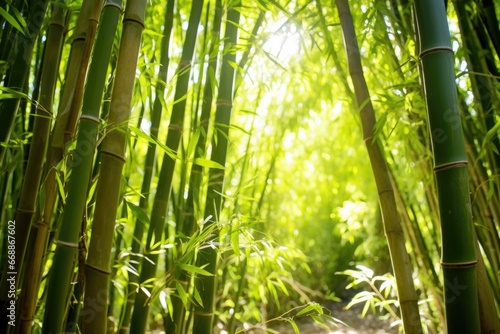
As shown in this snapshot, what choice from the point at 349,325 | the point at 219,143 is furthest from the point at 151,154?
the point at 349,325

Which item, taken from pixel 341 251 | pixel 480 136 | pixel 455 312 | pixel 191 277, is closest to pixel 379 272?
pixel 341 251

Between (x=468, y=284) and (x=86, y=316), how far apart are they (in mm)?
632

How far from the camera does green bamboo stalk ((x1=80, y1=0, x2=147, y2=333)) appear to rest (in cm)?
80

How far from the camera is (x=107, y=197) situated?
0.81 meters

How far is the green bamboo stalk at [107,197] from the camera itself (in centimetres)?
80

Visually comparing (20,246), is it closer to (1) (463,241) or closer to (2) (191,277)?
(2) (191,277)

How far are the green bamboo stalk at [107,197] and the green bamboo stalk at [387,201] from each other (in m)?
0.51

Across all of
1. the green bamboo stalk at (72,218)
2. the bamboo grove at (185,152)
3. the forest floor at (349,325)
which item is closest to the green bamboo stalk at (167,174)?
the bamboo grove at (185,152)

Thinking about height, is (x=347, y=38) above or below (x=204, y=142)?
above

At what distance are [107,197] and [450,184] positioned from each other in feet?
1.90

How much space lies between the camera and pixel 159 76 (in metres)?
1.36

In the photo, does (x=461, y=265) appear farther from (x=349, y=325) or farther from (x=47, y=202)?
(x=349, y=325)

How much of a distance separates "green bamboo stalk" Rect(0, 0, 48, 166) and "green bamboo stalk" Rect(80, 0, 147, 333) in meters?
0.42

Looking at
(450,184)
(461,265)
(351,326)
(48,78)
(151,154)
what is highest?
(48,78)
